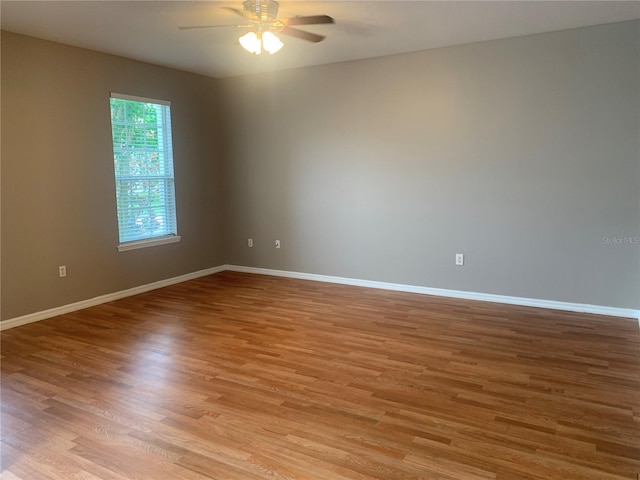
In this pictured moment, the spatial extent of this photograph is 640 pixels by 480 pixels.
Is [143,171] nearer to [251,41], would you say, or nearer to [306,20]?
[251,41]

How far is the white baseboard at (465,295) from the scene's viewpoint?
4114mm

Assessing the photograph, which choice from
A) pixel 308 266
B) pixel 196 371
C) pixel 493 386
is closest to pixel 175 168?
pixel 308 266

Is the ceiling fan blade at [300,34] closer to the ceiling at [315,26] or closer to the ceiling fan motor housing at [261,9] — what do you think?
the ceiling at [315,26]

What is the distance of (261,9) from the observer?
3.14 meters

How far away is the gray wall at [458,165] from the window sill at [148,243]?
0.99 metres

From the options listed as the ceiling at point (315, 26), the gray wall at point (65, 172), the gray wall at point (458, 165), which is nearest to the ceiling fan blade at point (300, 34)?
the ceiling at point (315, 26)

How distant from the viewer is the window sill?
4906 mm

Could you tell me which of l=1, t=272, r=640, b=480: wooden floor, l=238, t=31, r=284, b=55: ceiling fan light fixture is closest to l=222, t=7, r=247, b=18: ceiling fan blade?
l=238, t=31, r=284, b=55: ceiling fan light fixture

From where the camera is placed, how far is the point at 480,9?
3.41 m

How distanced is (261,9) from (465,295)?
10.6 feet

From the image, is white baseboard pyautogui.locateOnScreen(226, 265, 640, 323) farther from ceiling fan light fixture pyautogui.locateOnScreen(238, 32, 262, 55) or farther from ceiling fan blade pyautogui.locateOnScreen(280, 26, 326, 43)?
ceiling fan light fixture pyautogui.locateOnScreen(238, 32, 262, 55)

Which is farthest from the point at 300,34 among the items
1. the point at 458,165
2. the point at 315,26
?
the point at 458,165

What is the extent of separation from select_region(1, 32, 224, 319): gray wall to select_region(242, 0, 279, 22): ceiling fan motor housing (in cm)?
207

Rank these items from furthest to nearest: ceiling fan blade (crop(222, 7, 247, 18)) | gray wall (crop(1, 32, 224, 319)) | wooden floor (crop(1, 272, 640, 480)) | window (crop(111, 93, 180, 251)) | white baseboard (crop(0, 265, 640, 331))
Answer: window (crop(111, 93, 180, 251)), white baseboard (crop(0, 265, 640, 331)), gray wall (crop(1, 32, 224, 319)), ceiling fan blade (crop(222, 7, 247, 18)), wooden floor (crop(1, 272, 640, 480))
